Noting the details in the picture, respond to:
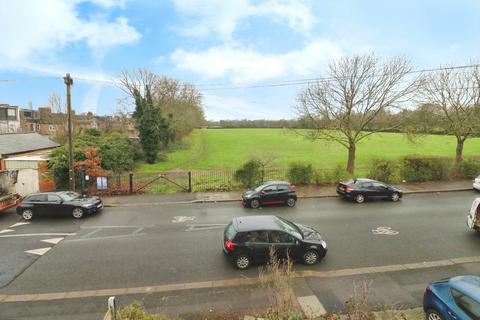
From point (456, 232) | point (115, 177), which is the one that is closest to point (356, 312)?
point (456, 232)

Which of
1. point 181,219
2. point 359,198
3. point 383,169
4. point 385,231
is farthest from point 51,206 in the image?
point 383,169

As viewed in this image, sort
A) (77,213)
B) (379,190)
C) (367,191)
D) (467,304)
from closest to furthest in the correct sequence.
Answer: (467,304) < (77,213) < (367,191) < (379,190)

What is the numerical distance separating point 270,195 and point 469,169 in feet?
59.4

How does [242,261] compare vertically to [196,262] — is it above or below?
above

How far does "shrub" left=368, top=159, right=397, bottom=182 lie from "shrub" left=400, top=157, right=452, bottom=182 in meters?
0.94

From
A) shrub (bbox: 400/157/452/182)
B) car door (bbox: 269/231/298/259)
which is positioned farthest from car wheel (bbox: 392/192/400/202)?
car door (bbox: 269/231/298/259)

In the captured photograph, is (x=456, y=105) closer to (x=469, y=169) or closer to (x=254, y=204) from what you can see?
(x=469, y=169)

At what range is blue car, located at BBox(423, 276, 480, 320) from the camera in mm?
5629

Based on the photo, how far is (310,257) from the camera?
974 centimetres

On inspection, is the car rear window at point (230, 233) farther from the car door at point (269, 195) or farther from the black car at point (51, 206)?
the black car at point (51, 206)

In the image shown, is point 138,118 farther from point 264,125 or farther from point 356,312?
point 264,125

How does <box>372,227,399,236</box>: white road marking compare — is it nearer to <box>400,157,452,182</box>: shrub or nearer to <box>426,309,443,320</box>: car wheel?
<box>426,309,443,320</box>: car wheel

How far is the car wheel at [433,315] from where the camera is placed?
6211 mm

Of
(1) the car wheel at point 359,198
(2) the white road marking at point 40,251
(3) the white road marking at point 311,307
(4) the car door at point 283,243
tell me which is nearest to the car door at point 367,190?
(1) the car wheel at point 359,198
